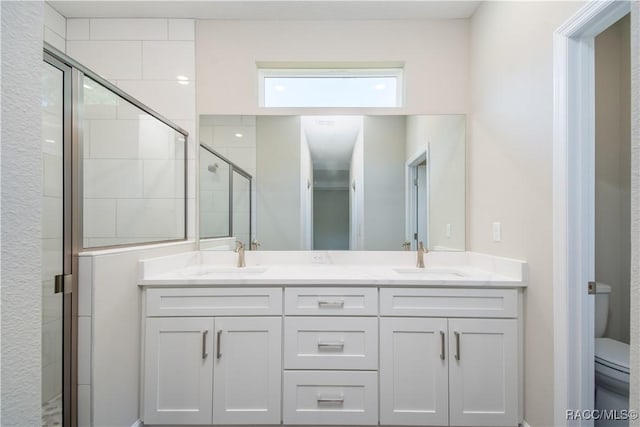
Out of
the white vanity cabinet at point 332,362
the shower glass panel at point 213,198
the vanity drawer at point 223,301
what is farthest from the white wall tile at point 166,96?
the white vanity cabinet at point 332,362

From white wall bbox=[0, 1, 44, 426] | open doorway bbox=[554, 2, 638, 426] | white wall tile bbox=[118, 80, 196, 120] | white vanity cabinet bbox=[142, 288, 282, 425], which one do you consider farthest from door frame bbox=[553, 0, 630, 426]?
white wall tile bbox=[118, 80, 196, 120]

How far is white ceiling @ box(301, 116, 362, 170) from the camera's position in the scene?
2129 mm

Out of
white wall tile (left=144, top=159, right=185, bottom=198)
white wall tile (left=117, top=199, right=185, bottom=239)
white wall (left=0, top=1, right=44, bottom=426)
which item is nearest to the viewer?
white wall (left=0, top=1, right=44, bottom=426)

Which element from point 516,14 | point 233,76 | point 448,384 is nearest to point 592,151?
point 516,14

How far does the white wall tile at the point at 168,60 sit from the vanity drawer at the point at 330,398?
202cm

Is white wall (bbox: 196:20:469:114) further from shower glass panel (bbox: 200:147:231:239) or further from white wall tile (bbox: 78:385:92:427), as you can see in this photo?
white wall tile (bbox: 78:385:92:427)

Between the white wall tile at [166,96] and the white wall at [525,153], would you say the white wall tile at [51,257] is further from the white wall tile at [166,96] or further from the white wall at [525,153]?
the white wall at [525,153]

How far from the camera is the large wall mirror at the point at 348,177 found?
2102mm

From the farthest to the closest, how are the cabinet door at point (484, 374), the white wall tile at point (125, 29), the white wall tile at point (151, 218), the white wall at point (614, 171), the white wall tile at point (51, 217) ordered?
1. the white wall tile at point (125, 29)
2. the white wall at point (614, 171)
3. the white wall tile at point (151, 218)
4. the cabinet door at point (484, 374)
5. the white wall tile at point (51, 217)

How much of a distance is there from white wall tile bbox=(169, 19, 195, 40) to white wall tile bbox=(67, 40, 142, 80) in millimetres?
238

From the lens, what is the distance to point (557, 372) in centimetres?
133

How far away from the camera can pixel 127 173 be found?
5.86ft

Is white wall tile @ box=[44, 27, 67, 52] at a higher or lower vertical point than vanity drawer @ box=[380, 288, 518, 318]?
higher

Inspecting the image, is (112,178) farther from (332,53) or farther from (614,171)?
(614,171)
